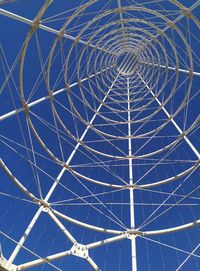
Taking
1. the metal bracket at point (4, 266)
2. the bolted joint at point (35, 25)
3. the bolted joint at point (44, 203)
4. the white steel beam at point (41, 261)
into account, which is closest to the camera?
the metal bracket at point (4, 266)

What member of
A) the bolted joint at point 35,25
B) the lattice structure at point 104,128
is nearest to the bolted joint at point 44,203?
the lattice structure at point 104,128

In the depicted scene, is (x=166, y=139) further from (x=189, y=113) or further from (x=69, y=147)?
(x=69, y=147)

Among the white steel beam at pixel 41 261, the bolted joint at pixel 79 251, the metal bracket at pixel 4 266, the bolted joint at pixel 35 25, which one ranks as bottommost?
the metal bracket at pixel 4 266

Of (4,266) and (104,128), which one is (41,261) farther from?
(104,128)

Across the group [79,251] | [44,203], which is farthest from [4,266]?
[44,203]

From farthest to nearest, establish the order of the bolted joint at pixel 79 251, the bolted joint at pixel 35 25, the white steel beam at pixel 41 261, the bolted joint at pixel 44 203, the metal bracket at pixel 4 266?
the bolted joint at pixel 44 203 → the bolted joint at pixel 79 251 → the white steel beam at pixel 41 261 → the bolted joint at pixel 35 25 → the metal bracket at pixel 4 266

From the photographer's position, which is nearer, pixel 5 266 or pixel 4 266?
pixel 4 266

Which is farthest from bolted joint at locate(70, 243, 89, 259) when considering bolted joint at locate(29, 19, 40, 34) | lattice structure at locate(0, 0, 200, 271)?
bolted joint at locate(29, 19, 40, 34)

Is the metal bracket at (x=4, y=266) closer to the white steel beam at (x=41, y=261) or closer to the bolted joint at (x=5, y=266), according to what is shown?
the bolted joint at (x=5, y=266)

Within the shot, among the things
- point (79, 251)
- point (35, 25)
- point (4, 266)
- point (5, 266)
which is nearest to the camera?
point (4, 266)

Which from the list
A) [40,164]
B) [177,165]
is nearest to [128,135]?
[177,165]

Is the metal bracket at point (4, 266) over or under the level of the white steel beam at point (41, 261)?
under

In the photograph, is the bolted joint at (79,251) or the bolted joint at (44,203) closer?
the bolted joint at (79,251)

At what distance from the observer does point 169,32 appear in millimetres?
19922
